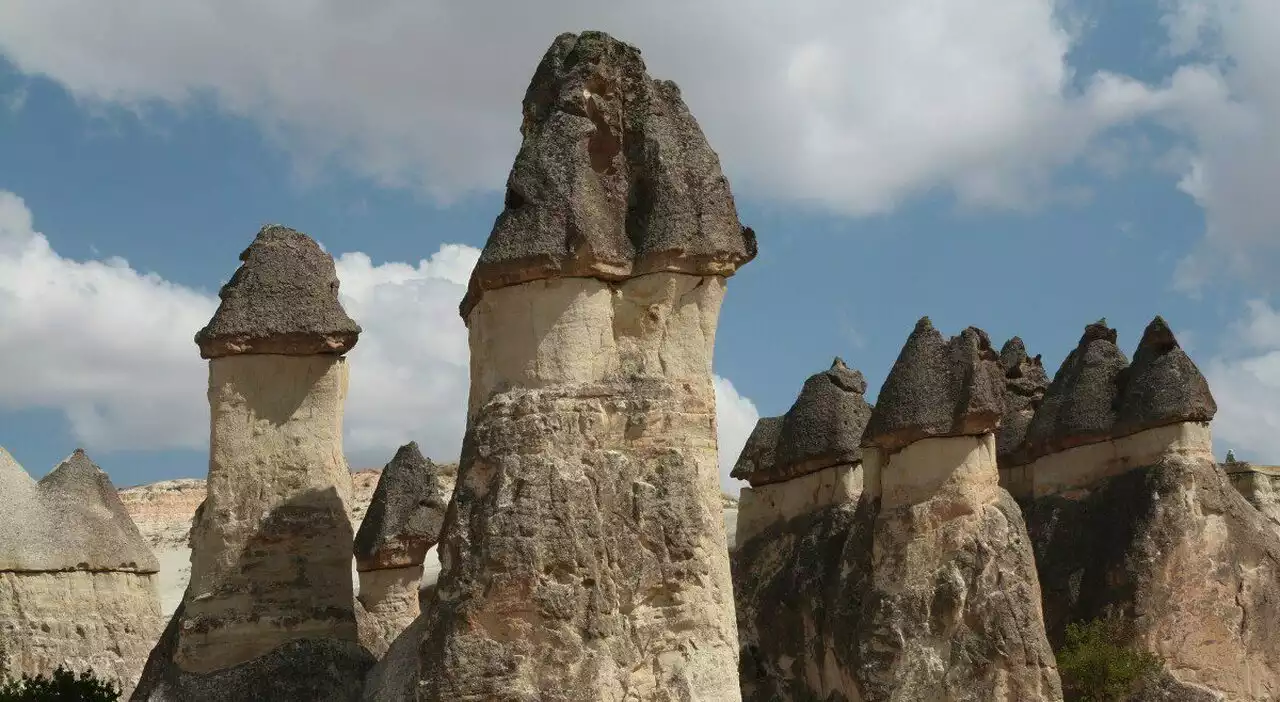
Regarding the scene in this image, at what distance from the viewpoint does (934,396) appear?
15.6 m

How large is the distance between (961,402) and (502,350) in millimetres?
6901

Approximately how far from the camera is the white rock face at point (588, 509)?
9344 millimetres

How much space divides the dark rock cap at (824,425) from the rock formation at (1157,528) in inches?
111

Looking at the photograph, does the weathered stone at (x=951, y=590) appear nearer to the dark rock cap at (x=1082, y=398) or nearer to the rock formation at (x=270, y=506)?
the dark rock cap at (x=1082, y=398)

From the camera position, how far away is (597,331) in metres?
10.1

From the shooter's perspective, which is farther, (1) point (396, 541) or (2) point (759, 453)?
(2) point (759, 453)

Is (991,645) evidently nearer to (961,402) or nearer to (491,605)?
(961,402)

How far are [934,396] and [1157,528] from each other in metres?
4.05

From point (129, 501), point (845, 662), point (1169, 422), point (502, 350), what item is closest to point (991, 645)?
point (845, 662)

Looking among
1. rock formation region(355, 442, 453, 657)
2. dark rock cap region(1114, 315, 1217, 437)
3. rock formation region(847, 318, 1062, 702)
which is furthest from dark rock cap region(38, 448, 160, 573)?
dark rock cap region(1114, 315, 1217, 437)

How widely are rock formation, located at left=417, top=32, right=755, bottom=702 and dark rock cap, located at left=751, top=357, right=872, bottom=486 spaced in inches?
349

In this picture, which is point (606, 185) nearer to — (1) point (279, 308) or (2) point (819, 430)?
(1) point (279, 308)

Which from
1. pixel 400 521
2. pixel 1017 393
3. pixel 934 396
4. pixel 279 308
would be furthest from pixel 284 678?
pixel 1017 393

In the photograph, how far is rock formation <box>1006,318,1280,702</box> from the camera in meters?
17.1
